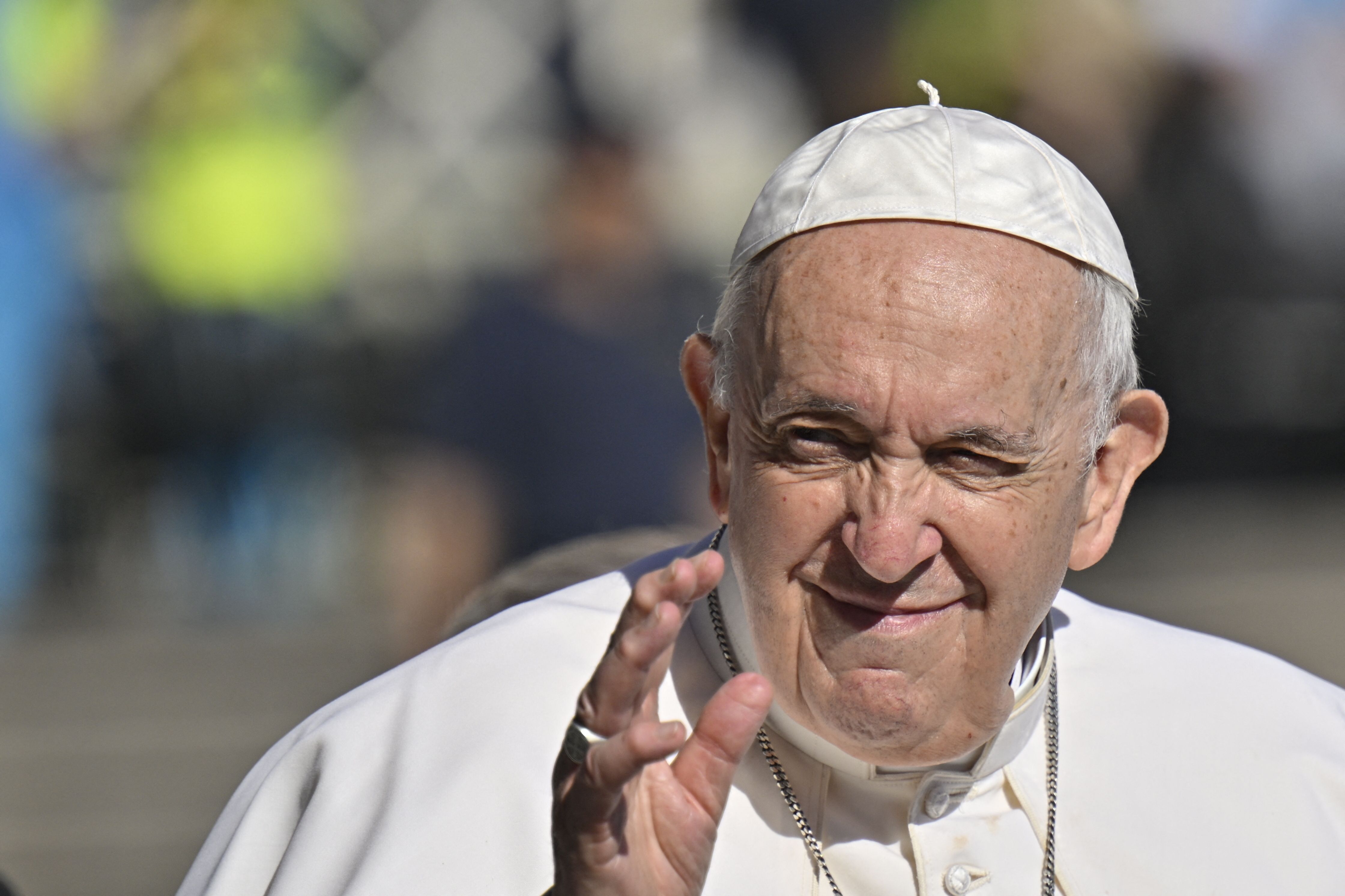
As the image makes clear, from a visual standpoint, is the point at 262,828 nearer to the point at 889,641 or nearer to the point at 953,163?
the point at 889,641

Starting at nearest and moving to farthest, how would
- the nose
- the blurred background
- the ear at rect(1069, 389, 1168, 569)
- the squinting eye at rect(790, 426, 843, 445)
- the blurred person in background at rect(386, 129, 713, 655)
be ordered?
the nose, the squinting eye at rect(790, 426, 843, 445), the ear at rect(1069, 389, 1168, 569), the blurred person in background at rect(386, 129, 713, 655), the blurred background

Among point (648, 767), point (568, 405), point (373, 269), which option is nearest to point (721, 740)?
point (648, 767)

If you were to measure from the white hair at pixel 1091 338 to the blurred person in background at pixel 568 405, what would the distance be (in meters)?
2.19

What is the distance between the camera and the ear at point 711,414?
7.44ft

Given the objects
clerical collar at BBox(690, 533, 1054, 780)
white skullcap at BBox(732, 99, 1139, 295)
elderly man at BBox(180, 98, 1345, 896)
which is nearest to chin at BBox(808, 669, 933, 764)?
elderly man at BBox(180, 98, 1345, 896)

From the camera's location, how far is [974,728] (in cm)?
206

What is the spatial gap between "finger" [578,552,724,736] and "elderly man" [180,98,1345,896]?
0.92ft

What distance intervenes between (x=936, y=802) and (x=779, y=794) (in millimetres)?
242

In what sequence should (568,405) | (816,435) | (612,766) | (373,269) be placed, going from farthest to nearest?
(373,269) < (568,405) < (816,435) < (612,766)

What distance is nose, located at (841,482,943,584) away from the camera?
1.91 meters

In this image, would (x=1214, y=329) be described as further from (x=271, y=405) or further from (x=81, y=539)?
(x=81, y=539)

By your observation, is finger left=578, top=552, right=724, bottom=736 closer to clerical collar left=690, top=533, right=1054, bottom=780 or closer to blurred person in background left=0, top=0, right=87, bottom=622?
clerical collar left=690, top=533, right=1054, bottom=780

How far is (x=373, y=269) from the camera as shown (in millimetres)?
7922

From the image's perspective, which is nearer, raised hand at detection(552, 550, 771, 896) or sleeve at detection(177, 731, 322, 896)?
raised hand at detection(552, 550, 771, 896)
